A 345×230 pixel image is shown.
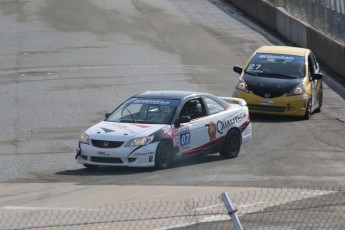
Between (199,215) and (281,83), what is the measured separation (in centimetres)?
1291

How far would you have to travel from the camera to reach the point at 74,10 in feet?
134

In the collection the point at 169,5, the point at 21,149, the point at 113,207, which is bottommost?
the point at 169,5

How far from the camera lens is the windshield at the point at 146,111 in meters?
17.0

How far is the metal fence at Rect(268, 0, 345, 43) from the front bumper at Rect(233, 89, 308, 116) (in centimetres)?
848

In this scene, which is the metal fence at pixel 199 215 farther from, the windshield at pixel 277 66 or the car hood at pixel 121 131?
the windshield at pixel 277 66

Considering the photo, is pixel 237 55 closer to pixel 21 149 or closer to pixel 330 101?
pixel 330 101

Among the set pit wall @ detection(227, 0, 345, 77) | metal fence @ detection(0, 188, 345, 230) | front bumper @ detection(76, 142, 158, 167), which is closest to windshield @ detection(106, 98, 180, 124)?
front bumper @ detection(76, 142, 158, 167)

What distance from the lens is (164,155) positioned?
16422 mm

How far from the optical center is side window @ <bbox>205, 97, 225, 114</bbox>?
17.9 m

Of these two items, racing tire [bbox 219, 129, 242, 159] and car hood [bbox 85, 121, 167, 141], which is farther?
racing tire [bbox 219, 129, 242, 159]

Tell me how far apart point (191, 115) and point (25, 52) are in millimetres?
16470

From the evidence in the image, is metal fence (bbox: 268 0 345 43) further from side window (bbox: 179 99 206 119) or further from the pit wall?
side window (bbox: 179 99 206 119)

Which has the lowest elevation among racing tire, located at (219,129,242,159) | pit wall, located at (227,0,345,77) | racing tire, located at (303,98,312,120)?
pit wall, located at (227,0,345,77)

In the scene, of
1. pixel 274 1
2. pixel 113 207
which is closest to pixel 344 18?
pixel 274 1
